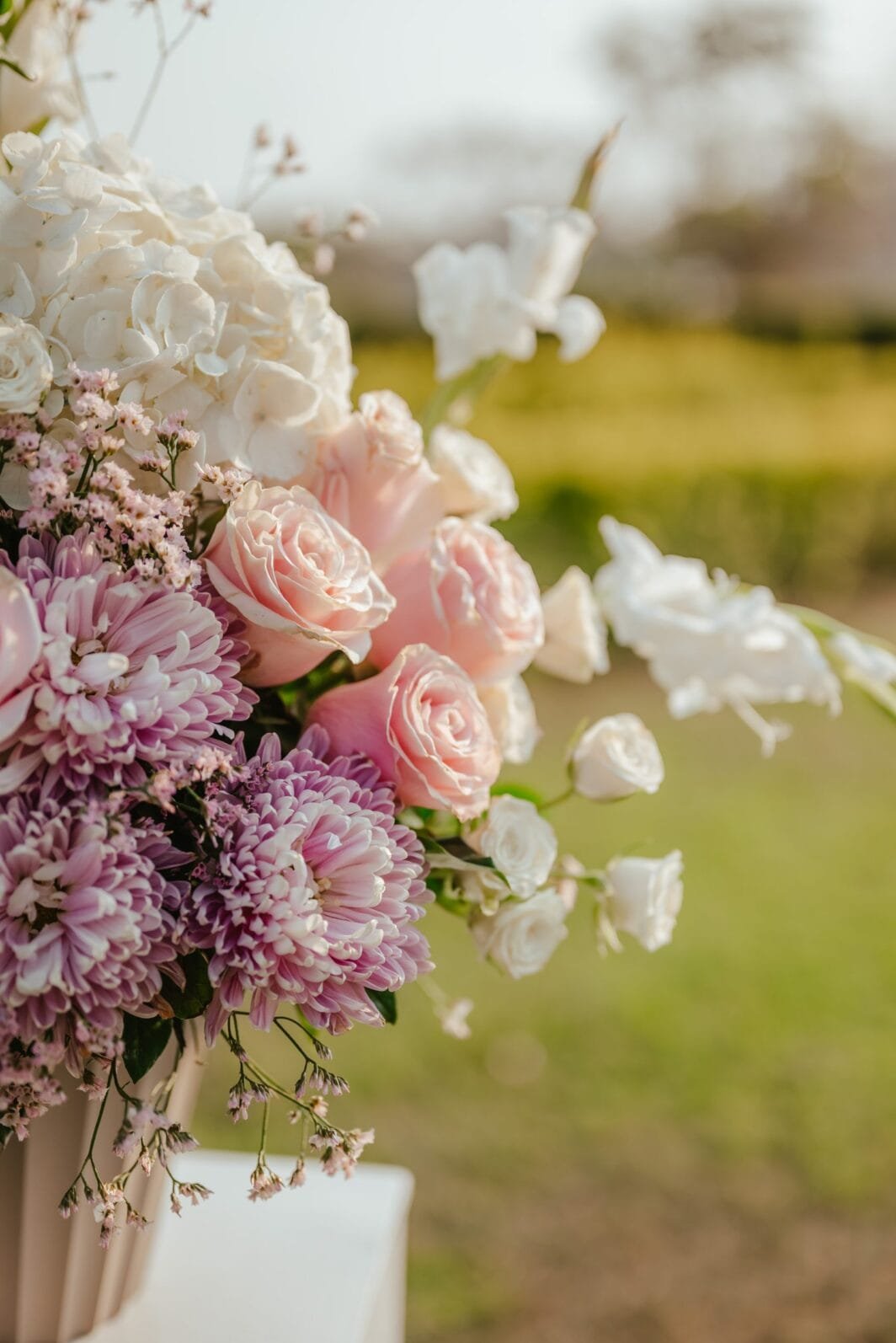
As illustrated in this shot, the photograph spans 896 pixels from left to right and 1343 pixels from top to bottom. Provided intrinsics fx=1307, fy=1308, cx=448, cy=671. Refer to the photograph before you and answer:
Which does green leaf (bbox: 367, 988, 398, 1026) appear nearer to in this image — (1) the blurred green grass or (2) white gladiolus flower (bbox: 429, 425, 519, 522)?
(2) white gladiolus flower (bbox: 429, 425, 519, 522)

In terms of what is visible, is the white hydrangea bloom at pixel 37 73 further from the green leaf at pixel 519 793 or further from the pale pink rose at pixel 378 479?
the green leaf at pixel 519 793

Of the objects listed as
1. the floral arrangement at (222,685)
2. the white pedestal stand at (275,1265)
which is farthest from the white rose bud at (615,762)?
the white pedestal stand at (275,1265)

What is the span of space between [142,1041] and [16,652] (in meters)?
0.18

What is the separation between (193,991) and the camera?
1.75 feet

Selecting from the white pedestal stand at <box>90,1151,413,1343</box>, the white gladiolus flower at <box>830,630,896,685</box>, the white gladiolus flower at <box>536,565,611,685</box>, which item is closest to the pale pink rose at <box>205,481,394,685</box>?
the white gladiolus flower at <box>536,565,611,685</box>

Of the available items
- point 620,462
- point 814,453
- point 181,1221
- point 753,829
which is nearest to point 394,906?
point 181,1221

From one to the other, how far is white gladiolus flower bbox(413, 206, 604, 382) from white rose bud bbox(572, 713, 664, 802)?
0.25 meters

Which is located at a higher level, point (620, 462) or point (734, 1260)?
point (734, 1260)

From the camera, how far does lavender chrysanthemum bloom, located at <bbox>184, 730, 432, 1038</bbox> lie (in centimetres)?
50

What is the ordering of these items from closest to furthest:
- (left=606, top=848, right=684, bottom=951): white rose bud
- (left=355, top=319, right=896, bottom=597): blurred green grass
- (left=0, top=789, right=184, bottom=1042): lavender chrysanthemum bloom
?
1. (left=0, top=789, right=184, bottom=1042): lavender chrysanthemum bloom
2. (left=606, top=848, right=684, bottom=951): white rose bud
3. (left=355, top=319, right=896, bottom=597): blurred green grass

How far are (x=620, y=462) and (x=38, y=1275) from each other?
4.33m

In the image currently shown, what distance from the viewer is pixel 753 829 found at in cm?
330

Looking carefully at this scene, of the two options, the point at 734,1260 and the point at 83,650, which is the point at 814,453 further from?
the point at 83,650

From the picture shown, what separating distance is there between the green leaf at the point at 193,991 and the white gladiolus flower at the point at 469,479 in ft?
0.93
